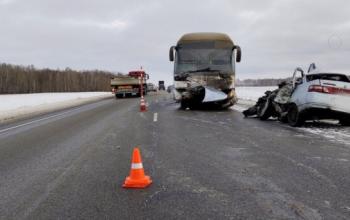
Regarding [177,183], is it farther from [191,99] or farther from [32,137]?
[191,99]

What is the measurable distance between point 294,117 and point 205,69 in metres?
6.59

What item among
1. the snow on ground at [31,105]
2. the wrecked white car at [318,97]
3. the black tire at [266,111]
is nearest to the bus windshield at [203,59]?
the black tire at [266,111]

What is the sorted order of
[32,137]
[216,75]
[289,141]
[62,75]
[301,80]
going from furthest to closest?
1. [62,75]
2. [216,75]
3. [301,80]
4. [32,137]
5. [289,141]

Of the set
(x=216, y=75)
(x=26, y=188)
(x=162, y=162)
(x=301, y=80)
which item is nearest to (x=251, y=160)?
(x=162, y=162)

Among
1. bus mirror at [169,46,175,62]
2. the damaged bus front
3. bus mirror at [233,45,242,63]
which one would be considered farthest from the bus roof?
bus mirror at [169,46,175,62]

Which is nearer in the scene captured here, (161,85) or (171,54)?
(171,54)

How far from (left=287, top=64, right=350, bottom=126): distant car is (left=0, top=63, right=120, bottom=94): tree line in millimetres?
86535

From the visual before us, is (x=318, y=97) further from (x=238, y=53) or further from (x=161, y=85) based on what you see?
(x=161, y=85)

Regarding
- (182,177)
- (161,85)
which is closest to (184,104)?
(182,177)

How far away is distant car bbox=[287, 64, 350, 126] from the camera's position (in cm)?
1127

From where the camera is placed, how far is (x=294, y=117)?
40.2 ft

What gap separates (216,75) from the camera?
17875 millimetres

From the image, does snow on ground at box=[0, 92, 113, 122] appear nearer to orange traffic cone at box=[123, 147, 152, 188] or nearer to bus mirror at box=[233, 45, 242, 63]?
bus mirror at box=[233, 45, 242, 63]

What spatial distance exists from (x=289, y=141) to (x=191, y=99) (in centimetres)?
945
